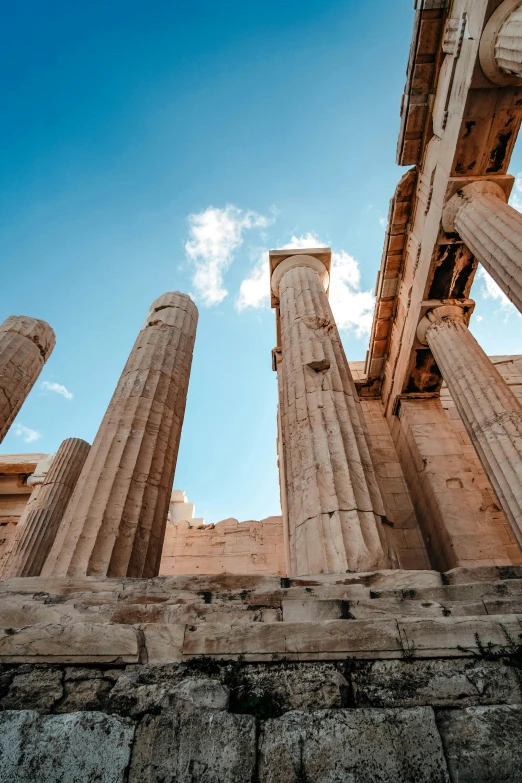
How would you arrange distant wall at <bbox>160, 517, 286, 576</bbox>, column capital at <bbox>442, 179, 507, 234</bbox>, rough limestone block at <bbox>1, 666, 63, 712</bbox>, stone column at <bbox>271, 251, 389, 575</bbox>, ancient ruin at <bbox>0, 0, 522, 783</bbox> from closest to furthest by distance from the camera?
ancient ruin at <bbox>0, 0, 522, 783</bbox>
rough limestone block at <bbox>1, 666, 63, 712</bbox>
stone column at <bbox>271, 251, 389, 575</bbox>
column capital at <bbox>442, 179, 507, 234</bbox>
distant wall at <bbox>160, 517, 286, 576</bbox>

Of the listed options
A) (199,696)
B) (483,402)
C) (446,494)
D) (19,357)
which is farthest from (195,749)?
(19,357)

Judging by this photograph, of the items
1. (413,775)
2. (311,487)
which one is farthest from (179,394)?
(413,775)

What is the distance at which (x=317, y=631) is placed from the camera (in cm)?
277

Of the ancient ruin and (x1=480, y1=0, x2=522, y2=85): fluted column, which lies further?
(x1=480, y1=0, x2=522, y2=85): fluted column

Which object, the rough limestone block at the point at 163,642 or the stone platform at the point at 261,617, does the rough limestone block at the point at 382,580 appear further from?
the rough limestone block at the point at 163,642

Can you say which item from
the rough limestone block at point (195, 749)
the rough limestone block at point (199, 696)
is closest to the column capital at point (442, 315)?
the rough limestone block at point (199, 696)

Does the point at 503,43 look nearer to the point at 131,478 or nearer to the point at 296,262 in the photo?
the point at 296,262

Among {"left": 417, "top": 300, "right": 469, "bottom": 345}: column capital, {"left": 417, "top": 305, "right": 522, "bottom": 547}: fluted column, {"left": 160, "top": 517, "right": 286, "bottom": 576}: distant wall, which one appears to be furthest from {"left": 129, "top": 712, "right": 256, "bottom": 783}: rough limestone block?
{"left": 160, "top": 517, "right": 286, "bottom": 576}: distant wall

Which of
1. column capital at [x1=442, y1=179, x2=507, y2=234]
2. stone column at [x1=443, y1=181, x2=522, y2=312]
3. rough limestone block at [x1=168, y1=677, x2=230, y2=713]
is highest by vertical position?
column capital at [x1=442, y1=179, x2=507, y2=234]

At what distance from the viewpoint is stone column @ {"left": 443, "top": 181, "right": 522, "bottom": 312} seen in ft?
23.8

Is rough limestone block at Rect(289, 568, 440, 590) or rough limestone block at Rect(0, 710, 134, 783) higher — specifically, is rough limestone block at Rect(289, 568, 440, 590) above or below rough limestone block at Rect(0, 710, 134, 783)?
above

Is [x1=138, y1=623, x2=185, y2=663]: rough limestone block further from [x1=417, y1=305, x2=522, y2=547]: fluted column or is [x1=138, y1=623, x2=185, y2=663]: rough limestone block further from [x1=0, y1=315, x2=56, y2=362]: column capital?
[x1=0, y1=315, x2=56, y2=362]: column capital

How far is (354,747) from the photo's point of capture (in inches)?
81.0

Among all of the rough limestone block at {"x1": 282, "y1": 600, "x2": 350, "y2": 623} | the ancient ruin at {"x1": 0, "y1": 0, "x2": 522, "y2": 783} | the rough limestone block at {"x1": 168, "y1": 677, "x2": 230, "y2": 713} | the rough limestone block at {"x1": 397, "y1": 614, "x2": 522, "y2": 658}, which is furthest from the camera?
the rough limestone block at {"x1": 282, "y1": 600, "x2": 350, "y2": 623}
